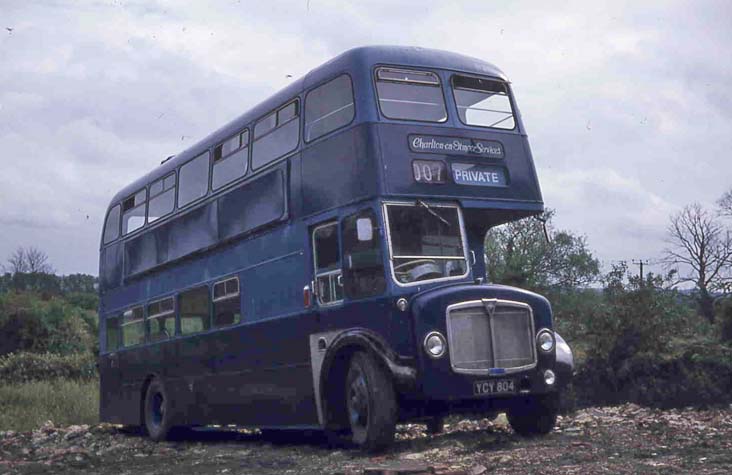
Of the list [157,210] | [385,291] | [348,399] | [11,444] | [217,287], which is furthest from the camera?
[11,444]

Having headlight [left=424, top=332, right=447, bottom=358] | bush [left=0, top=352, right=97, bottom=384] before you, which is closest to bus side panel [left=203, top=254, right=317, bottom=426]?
headlight [left=424, top=332, right=447, bottom=358]

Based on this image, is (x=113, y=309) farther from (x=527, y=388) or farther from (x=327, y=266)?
(x=527, y=388)

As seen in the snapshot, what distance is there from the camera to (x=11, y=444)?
17094mm

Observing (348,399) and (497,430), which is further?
(497,430)

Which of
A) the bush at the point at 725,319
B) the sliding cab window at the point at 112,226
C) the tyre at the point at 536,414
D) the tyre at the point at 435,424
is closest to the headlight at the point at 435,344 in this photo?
the tyre at the point at 435,424

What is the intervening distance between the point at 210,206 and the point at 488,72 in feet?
14.8

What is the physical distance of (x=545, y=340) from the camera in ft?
33.7

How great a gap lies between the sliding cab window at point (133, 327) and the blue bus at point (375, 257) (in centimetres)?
332

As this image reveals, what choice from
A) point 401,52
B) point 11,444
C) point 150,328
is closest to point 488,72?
point 401,52

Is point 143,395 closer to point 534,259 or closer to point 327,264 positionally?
point 327,264

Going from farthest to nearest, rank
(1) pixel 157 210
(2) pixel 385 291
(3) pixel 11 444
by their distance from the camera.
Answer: (3) pixel 11 444 < (1) pixel 157 210 < (2) pixel 385 291

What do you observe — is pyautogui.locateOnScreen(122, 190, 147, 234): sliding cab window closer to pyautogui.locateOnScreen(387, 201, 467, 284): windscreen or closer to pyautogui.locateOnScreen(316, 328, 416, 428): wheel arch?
pyautogui.locateOnScreen(316, 328, 416, 428): wheel arch

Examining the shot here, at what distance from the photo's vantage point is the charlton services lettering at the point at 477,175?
10.6 m

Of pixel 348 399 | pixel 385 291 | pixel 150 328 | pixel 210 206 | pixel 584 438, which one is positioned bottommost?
pixel 584 438
